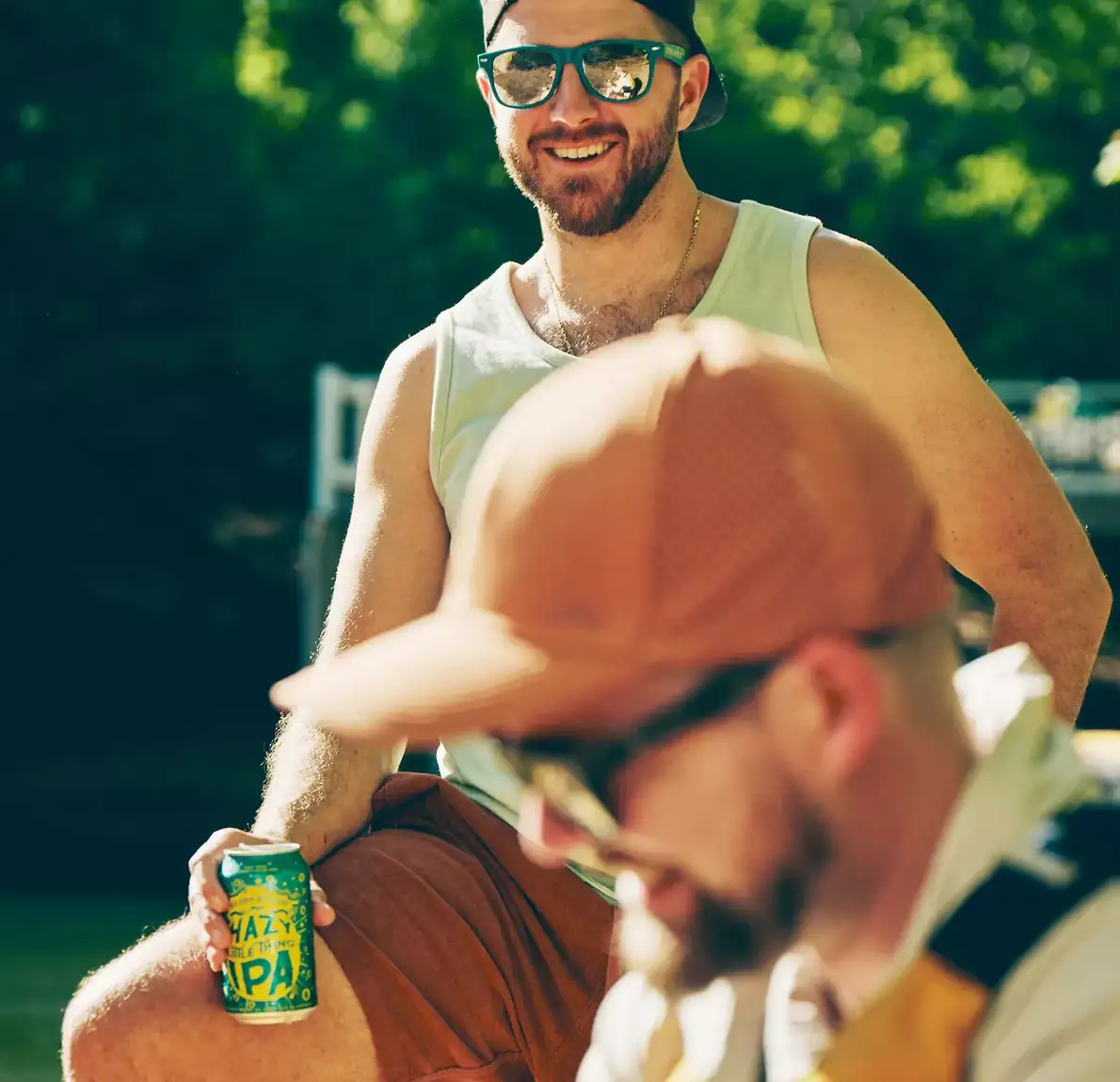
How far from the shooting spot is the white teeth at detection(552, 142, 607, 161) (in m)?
2.86

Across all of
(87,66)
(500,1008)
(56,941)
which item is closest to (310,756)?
(500,1008)

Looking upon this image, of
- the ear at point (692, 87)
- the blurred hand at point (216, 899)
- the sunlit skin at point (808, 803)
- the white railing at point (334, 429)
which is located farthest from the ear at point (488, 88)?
the white railing at point (334, 429)

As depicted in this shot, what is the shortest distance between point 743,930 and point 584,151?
5.73ft

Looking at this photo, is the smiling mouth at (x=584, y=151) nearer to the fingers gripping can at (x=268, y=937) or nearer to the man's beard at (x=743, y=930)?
the fingers gripping can at (x=268, y=937)

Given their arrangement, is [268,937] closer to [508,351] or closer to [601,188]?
[508,351]

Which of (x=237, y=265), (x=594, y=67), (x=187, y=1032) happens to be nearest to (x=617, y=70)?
(x=594, y=67)

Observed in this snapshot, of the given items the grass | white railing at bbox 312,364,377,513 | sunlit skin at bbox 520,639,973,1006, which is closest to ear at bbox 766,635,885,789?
sunlit skin at bbox 520,639,973,1006

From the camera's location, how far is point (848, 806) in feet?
4.21

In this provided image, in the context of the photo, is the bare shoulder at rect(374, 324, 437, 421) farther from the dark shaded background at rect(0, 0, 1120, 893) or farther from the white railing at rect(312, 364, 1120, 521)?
the dark shaded background at rect(0, 0, 1120, 893)

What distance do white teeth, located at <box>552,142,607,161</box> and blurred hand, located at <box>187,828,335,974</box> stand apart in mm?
1071

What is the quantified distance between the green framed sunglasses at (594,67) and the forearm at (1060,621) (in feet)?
2.99

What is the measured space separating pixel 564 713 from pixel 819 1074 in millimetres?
290

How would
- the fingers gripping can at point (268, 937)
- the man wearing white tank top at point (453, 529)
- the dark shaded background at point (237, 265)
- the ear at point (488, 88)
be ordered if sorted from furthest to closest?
the dark shaded background at point (237, 265) < the ear at point (488, 88) < the man wearing white tank top at point (453, 529) < the fingers gripping can at point (268, 937)

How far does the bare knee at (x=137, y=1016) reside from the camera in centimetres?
250
